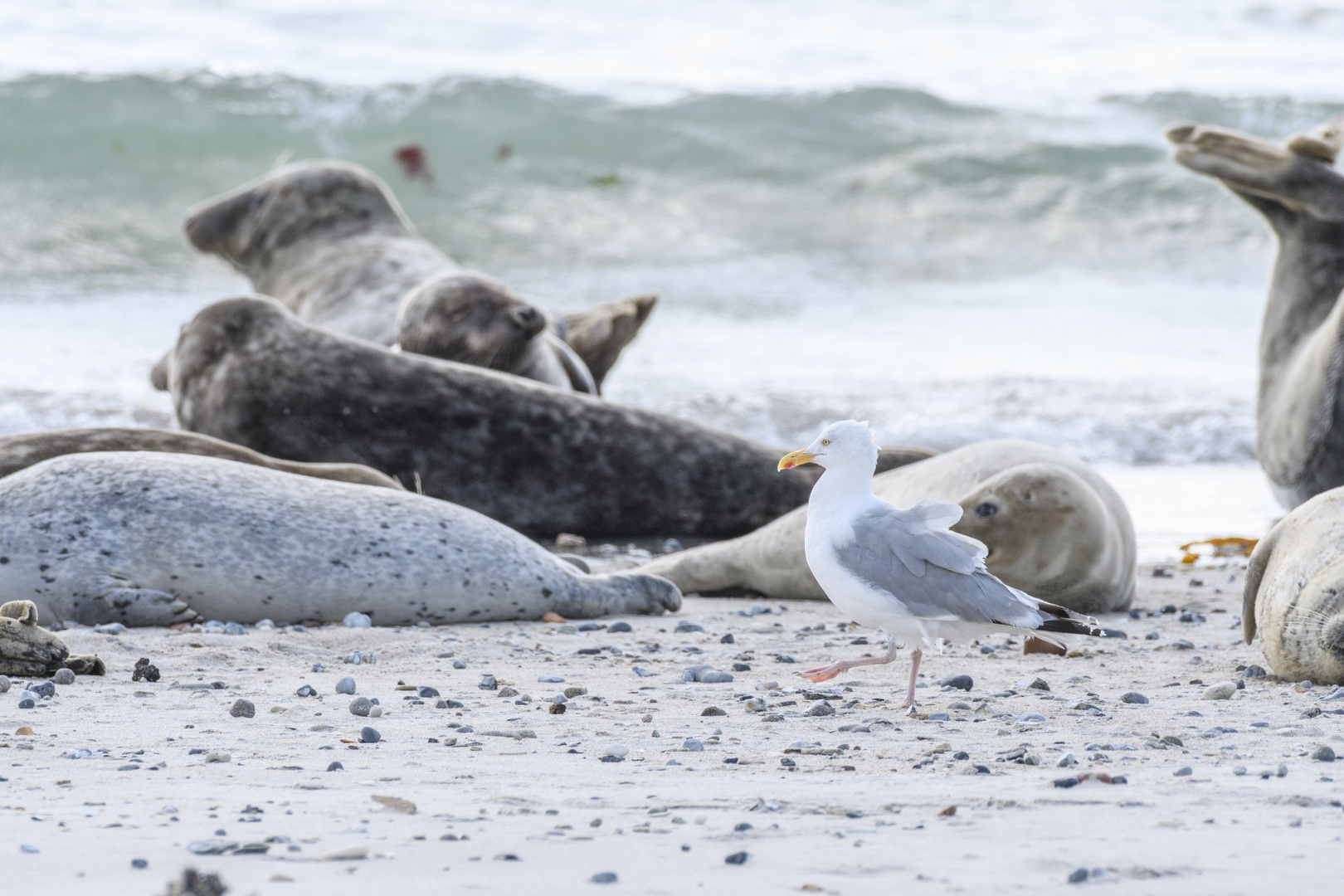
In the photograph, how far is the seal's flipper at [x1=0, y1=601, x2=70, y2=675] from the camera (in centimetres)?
320

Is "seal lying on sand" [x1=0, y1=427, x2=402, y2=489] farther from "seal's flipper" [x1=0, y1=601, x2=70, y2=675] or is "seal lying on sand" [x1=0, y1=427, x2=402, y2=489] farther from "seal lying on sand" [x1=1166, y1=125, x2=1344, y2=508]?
"seal lying on sand" [x1=1166, y1=125, x2=1344, y2=508]

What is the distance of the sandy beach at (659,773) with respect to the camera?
6.18 feet

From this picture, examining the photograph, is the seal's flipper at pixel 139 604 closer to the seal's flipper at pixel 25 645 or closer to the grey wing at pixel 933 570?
the seal's flipper at pixel 25 645

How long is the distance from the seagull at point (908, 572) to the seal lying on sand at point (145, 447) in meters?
2.00

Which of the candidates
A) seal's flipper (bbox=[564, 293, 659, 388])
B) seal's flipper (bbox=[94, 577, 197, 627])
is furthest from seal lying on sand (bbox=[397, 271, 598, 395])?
seal's flipper (bbox=[94, 577, 197, 627])

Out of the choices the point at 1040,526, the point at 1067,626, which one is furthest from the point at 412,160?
the point at 1067,626

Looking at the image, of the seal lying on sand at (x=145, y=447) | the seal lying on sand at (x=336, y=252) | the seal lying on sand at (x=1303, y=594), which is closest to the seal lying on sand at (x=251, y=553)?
the seal lying on sand at (x=145, y=447)

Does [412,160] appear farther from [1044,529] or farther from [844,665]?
[844,665]

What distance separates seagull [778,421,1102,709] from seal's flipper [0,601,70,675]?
167cm

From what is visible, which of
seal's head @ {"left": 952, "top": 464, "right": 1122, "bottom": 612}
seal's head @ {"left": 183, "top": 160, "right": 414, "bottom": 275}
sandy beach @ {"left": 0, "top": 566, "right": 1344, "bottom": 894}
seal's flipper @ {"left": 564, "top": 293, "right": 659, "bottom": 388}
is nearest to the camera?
sandy beach @ {"left": 0, "top": 566, "right": 1344, "bottom": 894}

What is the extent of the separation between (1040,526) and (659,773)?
2.18 metres

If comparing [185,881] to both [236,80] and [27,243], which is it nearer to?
[27,243]

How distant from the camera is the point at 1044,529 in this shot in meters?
4.36

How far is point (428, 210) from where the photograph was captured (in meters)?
16.9
